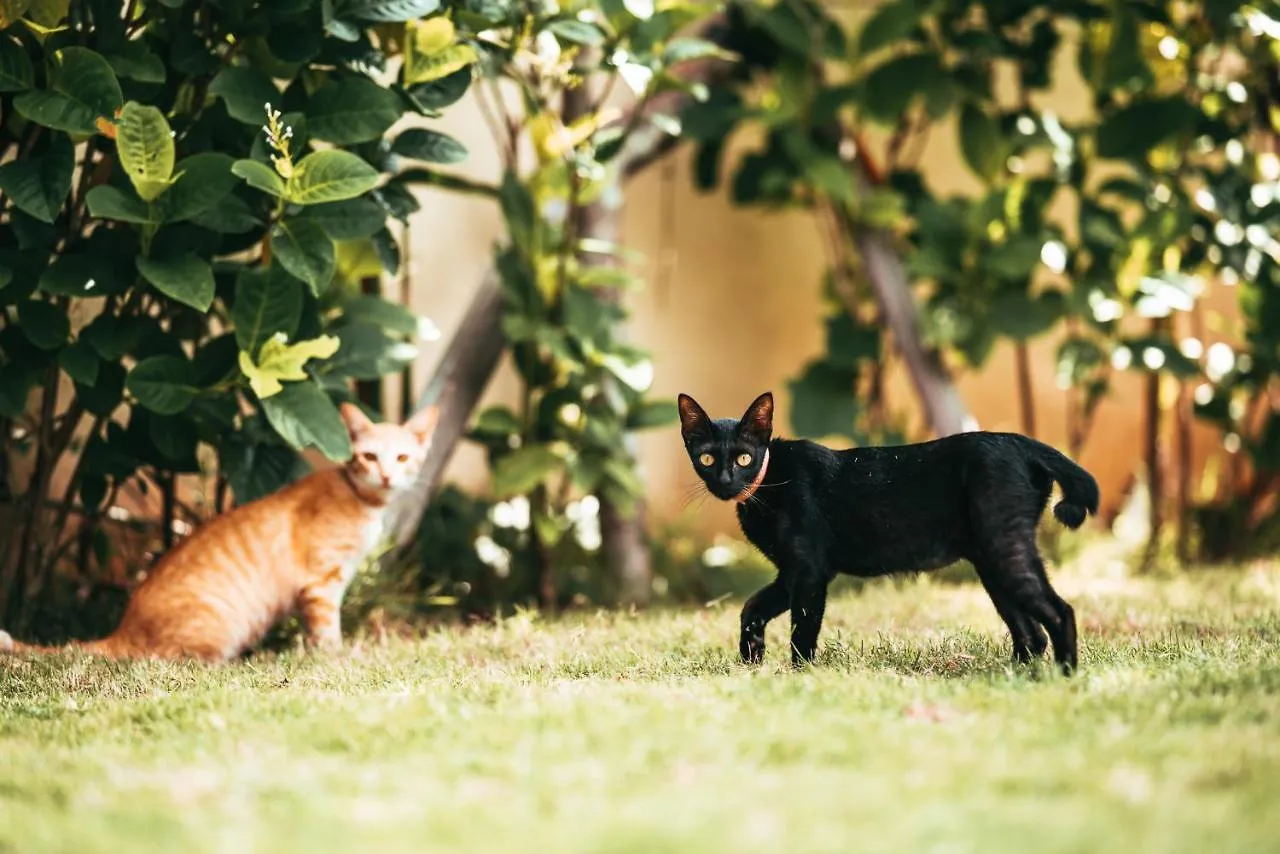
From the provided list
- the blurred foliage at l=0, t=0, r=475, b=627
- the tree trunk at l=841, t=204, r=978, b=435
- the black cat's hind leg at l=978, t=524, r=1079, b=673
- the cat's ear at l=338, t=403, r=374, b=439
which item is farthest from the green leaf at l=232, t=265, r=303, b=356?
the tree trunk at l=841, t=204, r=978, b=435

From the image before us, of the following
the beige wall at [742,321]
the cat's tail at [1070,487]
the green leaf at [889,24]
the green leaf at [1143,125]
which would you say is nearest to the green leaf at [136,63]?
the cat's tail at [1070,487]

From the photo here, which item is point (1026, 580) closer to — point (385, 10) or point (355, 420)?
point (355, 420)

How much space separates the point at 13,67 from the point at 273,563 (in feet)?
4.46

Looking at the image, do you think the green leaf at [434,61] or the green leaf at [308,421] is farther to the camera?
the green leaf at [434,61]

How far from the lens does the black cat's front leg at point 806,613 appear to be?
8.48 ft

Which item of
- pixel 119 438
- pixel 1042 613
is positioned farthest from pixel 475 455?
pixel 1042 613

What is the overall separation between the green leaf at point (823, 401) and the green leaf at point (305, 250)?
2286 millimetres

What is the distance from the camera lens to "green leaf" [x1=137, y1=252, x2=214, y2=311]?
2.98m

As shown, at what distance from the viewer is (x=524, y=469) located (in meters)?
4.01

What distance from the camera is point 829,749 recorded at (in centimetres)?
191

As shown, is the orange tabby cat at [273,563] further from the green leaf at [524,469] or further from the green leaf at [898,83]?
the green leaf at [898,83]

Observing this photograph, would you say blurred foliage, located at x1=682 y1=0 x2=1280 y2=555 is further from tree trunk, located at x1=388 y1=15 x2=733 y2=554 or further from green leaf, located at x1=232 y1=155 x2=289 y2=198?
green leaf, located at x1=232 y1=155 x2=289 y2=198

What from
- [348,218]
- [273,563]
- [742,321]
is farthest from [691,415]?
[742,321]

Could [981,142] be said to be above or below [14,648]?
above
